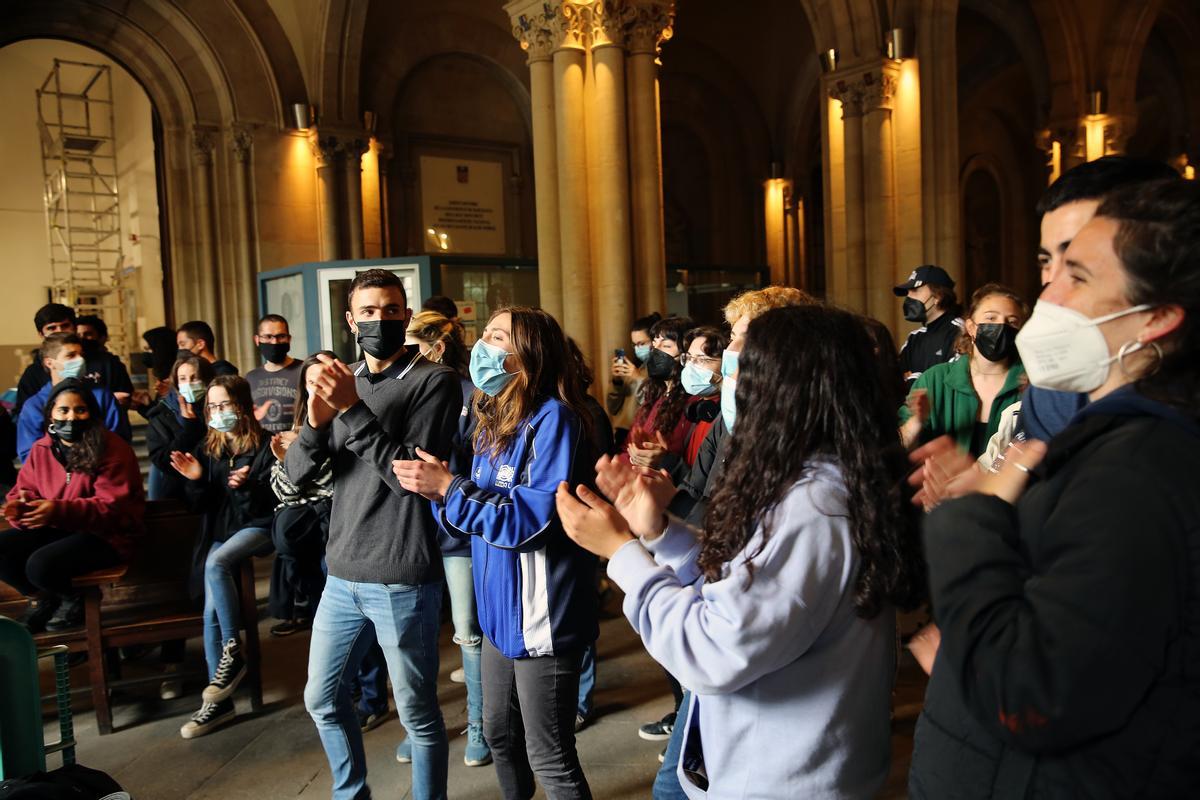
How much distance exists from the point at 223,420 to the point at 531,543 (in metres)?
2.90

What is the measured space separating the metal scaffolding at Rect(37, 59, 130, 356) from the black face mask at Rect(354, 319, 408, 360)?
18.0 meters

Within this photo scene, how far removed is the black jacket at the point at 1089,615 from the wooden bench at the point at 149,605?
4066 mm

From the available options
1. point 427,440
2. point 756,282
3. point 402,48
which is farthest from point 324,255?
point 427,440

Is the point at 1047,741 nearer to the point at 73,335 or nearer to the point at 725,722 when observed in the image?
the point at 725,722

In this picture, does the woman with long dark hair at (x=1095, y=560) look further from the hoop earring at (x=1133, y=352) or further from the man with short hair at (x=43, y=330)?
the man with short hair at (x=43, y=330)

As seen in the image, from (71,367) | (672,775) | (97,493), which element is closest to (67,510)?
(97,493)

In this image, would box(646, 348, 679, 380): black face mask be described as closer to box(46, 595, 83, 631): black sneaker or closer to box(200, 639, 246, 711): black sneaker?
box(200, 639, 246, 711): black sneaker

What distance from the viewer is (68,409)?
454 cm

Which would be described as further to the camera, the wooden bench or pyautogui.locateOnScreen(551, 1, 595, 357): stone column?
pyautogui.locateOnScreen(551, 1, 595, 357): stone column

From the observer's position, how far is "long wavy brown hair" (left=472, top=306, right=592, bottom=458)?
2719 mm

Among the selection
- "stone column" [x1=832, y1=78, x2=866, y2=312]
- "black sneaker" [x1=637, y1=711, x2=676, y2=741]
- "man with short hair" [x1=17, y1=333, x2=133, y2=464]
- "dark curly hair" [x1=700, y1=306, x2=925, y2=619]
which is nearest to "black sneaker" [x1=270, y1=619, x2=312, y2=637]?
"man with short hair" [x1=17, y1=333, x2=133, y2=464]

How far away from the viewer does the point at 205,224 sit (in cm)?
1295

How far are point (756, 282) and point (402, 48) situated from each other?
7.18 m

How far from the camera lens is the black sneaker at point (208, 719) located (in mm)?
4145
